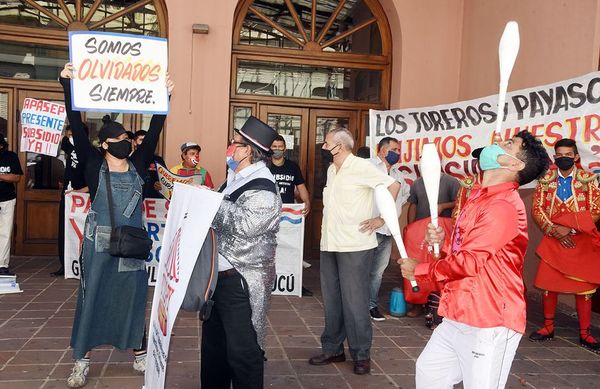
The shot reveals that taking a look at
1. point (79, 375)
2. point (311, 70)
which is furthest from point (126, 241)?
point (311, 70)

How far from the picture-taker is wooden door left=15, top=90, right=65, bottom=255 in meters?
8.92

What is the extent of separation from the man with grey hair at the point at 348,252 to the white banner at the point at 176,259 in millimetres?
1710

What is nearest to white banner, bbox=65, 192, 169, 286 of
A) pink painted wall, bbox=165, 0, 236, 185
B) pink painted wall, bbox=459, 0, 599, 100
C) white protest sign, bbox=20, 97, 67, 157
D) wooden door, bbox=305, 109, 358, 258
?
white protest sign, bbox=20, 97, 67, 157

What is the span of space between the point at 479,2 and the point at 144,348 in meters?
7.48

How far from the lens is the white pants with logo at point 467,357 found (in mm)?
2701

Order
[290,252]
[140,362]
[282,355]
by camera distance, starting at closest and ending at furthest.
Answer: [140,362] < [282,355] < [290,252]

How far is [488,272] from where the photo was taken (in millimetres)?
2705

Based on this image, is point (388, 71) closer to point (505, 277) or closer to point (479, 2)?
point (479, 2)

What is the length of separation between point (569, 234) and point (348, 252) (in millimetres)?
2377

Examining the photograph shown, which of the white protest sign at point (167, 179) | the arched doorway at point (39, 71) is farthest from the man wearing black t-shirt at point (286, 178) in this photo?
the arched doorway at point (39, 71)

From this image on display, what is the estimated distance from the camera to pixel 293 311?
251 inches

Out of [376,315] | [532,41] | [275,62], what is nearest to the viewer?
[376,315]

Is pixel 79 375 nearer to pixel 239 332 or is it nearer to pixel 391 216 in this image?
pixel 239 332

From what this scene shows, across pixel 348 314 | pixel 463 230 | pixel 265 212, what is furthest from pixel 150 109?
pixel 463 230
